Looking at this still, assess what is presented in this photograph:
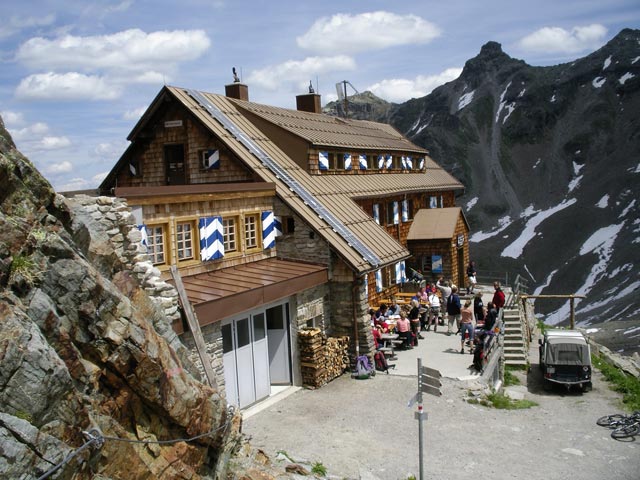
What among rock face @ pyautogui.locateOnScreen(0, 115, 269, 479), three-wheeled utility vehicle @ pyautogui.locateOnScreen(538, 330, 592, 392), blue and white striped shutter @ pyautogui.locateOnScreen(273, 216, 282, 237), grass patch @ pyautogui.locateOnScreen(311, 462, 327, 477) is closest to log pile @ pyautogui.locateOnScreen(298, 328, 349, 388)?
blue and white striped shutter @ pyautogui.locateOnScreen(273, 216, 282, 237)

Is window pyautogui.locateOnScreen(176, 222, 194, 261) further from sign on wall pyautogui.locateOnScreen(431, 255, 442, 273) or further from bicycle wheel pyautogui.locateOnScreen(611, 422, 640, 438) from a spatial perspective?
sign on wall pyautogui.locateOnScreen(431, 255, 442, 273)

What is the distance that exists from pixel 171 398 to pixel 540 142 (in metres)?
99.4

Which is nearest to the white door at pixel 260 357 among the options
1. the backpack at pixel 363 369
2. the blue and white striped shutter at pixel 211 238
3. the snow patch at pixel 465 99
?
the blue and white striped shutter at pixel 211 238

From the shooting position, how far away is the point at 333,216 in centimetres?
2028

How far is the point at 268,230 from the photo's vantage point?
19.0 meters

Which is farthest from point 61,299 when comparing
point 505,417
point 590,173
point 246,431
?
point 590,173

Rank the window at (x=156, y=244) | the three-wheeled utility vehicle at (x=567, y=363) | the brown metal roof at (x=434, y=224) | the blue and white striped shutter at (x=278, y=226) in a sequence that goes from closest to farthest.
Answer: the window at (x=156, y=244)
the blue and white striped shutter at (x=278, y=226)
the three-wheeled utility vehicle at (x=567, y=363)
the brown metal roof at (x=434, y=224)

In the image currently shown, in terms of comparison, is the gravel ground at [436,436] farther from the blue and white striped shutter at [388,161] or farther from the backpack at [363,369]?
the blue and white striped shutter at [388,161]

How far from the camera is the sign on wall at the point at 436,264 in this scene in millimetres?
30906

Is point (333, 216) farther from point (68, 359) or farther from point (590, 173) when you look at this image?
point (590, 173)

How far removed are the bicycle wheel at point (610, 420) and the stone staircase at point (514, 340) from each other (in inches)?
253

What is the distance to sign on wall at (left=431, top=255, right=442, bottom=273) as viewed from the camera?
30906mm

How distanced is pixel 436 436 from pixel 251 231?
8080 millimetres

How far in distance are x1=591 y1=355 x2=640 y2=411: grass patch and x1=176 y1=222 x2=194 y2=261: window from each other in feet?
45.0
